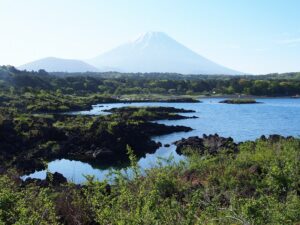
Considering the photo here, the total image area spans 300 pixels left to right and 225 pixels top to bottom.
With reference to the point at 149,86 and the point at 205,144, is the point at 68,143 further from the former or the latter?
the point at 149,86

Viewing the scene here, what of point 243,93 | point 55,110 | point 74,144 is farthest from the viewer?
point 243,93

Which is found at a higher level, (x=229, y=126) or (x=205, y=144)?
(x=205, y=144)

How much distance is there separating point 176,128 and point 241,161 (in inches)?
1289

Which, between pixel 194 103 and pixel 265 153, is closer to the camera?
pixel 265 153

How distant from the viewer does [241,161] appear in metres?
22.9

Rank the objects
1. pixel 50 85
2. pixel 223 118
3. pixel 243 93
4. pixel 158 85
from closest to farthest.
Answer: pixel 223 118 < pixel 50 85 < pixel 243 93 < pixel 158 85

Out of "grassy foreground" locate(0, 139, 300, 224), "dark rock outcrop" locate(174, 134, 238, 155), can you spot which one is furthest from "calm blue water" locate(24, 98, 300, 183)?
"grassy foreground" locate(0, 139, 300, 224)

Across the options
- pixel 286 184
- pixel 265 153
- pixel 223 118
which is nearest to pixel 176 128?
pixel 223 118

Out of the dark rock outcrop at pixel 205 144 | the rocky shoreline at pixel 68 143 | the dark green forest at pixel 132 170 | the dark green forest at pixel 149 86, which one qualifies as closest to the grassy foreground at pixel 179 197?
the dark green forest at pixel 132 170

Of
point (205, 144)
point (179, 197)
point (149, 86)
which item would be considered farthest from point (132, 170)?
point (149, 86)

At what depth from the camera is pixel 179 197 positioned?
56.2 feet

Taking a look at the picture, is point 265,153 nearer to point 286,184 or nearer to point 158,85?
point 286,184

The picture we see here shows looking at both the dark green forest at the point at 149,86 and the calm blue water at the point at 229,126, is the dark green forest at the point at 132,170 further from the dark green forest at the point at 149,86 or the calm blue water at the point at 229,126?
the calm blue water at the point at 229,126

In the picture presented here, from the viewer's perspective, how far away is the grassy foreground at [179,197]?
913cm
